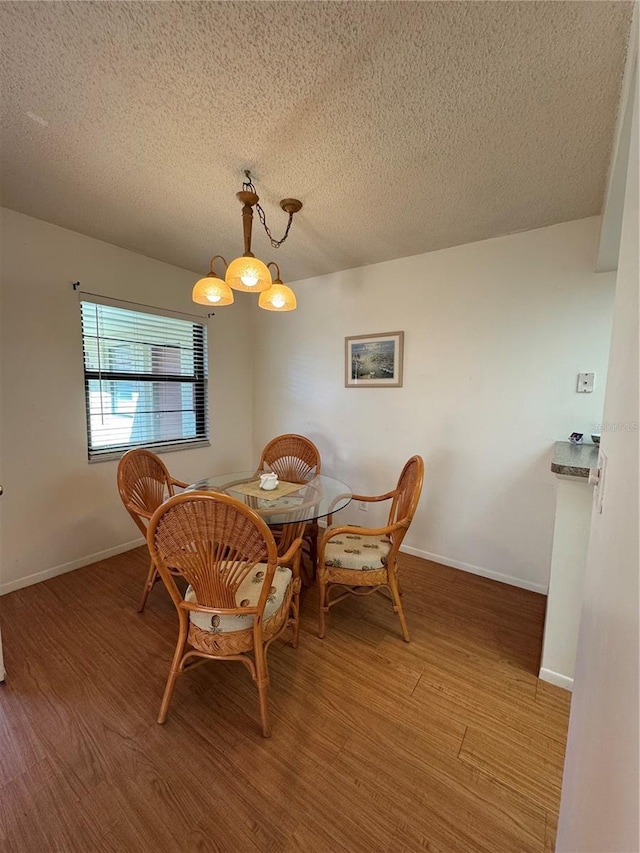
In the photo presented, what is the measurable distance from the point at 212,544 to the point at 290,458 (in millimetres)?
1618

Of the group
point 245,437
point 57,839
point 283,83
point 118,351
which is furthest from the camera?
point 245,437

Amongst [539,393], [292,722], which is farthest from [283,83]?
[292,722]

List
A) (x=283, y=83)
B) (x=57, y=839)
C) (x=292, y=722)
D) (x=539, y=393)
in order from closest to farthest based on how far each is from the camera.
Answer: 1. (x=57, y=839)
2. (x=283, y=83)
3. (x=292, y=722)
4. (x=539, y=393)

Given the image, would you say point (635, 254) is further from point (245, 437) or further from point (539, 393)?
point (245, 437)

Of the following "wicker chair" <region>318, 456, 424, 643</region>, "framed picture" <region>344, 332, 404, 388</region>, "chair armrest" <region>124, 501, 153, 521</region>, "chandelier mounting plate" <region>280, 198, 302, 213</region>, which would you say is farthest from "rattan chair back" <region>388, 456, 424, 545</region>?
"chandelier mounting plate" <region>280, 198, 302, 213</region>

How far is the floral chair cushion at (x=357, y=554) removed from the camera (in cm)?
174

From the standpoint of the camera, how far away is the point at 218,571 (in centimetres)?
119

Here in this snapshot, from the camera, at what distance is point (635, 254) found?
0.67m

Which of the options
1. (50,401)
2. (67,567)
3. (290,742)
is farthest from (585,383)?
(67,567)

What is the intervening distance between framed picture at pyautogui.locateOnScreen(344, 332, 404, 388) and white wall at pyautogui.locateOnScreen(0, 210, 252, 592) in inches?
69.9

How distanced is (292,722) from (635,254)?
72.7 inches

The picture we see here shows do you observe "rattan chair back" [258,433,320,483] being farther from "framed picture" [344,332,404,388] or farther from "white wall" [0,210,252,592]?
"white wall" [0,210,252,592]

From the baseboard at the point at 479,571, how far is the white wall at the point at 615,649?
156 centimetres

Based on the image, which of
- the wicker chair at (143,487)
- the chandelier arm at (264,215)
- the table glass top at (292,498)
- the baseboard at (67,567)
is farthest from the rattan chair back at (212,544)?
the baseboard at (67,567)
